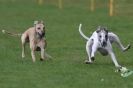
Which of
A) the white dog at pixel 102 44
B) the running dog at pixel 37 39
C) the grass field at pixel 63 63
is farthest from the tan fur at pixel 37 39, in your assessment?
the white dog at pixel 102 44

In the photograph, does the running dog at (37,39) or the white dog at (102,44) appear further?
the running dog at (37,39)

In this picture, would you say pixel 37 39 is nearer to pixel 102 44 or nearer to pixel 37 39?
pixel 37 39

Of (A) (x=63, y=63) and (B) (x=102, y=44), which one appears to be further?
(A) (x=63, y=63)

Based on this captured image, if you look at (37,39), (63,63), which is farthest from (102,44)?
(37,39)

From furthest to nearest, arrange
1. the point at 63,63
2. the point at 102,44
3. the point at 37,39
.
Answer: the point at 37,39
the point at 63,63
the point at 102,44

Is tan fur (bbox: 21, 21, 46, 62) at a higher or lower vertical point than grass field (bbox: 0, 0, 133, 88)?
higher

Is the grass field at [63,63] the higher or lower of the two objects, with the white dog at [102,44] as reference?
lower

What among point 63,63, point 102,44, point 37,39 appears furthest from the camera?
point 37,39

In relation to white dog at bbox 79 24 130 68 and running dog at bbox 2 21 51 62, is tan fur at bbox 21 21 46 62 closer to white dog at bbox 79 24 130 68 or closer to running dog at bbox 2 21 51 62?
running dog at bbox 2 21 51 62

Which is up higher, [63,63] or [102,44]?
[102,44]

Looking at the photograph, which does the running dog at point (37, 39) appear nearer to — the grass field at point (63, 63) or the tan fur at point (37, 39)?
the tan fur at point (37, 39)

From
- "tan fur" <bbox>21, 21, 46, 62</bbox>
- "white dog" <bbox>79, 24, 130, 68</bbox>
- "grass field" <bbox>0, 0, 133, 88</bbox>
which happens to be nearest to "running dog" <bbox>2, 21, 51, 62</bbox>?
"tan fur" <bbox>21, 21, 46, 62</bbox>

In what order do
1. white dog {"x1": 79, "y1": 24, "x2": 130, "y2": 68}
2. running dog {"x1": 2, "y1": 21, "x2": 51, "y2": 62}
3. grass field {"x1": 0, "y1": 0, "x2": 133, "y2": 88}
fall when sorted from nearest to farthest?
grass field {"x1": 0, "y1": 0, "x2": 133, "y2": 88} < white dog {"x1": 79, "y1": 24, "x2": 130, "y2": 68} < running dog {"x1": 2, "y1": 21, "x2": 51, "y2": 62}

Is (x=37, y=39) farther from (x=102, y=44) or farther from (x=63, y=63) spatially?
(x=102, y=44)
